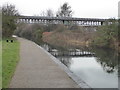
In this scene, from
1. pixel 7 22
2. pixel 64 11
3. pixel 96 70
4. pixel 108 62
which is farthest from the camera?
pixel 64 11

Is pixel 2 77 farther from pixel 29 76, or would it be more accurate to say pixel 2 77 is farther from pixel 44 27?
pixel 44 27

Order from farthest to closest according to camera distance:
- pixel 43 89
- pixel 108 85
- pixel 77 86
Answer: pixel 108 85 < pixel 77 86 < pixel 43 89

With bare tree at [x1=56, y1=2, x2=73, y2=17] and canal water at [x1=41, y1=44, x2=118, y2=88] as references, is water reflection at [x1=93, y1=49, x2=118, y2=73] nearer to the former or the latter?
canal water at [x1=41, y1=44, x2=118, y2=88]

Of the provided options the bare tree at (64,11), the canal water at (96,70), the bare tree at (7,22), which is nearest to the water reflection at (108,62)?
the canal water at (96,70)

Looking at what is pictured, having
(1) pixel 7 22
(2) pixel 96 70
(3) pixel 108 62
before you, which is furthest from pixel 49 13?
(2) pixel 96 70

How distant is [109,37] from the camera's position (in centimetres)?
3781

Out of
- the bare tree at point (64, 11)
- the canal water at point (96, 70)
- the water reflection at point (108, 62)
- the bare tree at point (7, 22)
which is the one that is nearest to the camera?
the canal water at point (96, 70)

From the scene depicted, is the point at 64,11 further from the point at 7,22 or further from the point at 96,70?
the point at 96,70

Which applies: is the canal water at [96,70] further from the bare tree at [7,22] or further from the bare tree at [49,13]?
the bare tree at [49,13]

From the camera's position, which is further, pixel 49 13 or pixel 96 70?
pixel 49 13

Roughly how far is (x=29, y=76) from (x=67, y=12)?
94852mm

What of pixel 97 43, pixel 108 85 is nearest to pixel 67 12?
pixel 97 43

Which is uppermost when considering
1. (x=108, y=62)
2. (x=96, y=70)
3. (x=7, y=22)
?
(x=7, y=22)

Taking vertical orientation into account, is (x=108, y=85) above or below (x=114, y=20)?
below
